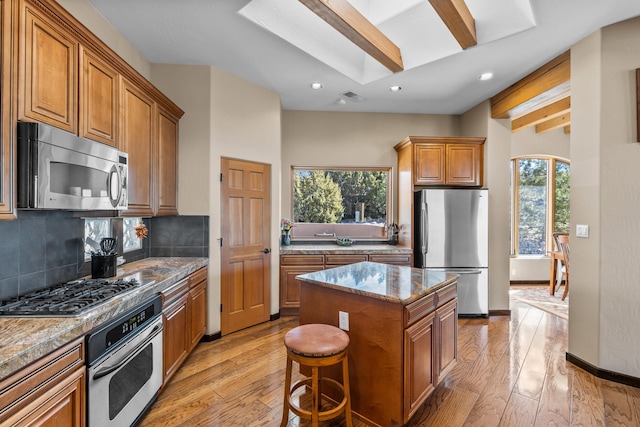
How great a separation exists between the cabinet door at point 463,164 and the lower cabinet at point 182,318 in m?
3.39

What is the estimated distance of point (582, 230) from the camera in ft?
8.74

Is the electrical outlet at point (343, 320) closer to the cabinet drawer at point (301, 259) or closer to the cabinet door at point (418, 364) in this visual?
the cabinet door at point (418, 364)

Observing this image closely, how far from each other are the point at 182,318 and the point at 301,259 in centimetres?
171

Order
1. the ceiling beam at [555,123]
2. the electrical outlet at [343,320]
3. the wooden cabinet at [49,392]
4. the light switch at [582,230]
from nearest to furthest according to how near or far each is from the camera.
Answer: the wooden cabinet at [49,392] < the electrical outlet at [343,320] < the light switch at [582,230] < the ceiling beam at [555,123]

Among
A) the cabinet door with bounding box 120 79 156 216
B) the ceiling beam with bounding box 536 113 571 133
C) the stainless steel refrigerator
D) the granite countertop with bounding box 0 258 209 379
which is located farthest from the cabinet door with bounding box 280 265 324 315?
the ceiling beam with bounding box 536 113 571 133

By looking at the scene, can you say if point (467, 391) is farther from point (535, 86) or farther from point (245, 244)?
point (535, 86)

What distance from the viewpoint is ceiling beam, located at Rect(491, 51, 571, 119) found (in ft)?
9.66

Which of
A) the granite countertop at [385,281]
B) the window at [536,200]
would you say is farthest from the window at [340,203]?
the window at [536,200]

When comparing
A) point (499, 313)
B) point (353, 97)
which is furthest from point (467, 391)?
point (353, 97)

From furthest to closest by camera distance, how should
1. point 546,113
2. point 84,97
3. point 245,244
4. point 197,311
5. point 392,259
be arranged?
point 546,113
point 392,259
point 245,244
point 197,311
point 84,97

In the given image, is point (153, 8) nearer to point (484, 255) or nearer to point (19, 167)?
point (19, 167)

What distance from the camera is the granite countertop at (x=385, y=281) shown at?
183 cm

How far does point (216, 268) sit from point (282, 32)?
7.89ft

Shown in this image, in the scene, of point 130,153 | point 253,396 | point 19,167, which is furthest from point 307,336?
point 130,153
